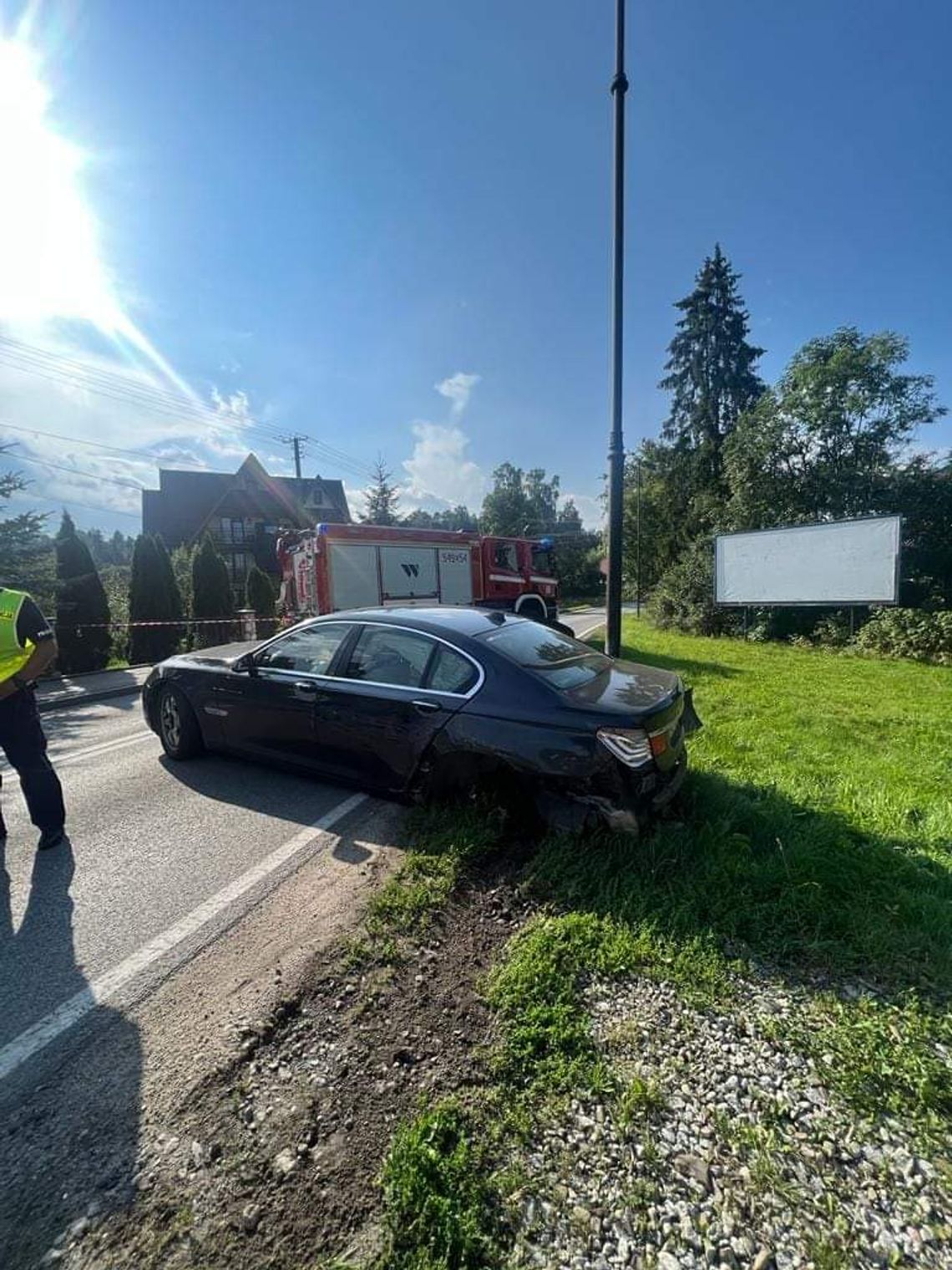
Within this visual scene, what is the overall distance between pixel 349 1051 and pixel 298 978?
1.63 ft

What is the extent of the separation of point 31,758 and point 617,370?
257 inches

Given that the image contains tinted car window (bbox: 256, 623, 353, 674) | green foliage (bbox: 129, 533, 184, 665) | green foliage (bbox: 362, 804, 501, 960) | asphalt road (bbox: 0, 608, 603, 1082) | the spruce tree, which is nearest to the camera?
asphalt road (bbox: 0, 608, 603, 1082)

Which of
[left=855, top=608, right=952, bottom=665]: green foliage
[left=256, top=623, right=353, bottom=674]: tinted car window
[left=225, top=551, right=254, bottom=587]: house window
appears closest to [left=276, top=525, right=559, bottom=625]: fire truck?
[left=256, top=623, right=353, bottom=674]: tinted car window

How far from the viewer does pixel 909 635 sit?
12.6 metres

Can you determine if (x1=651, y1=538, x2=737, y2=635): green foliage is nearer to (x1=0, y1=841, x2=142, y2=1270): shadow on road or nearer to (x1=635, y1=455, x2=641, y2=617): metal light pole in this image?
(x1=635, y1=455, x2=641, y2=617): metal light pole

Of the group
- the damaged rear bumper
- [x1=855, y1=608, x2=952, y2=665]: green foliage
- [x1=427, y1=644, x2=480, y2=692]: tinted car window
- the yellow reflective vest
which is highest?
the yellow reflective vest

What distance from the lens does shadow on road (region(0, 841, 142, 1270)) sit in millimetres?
1472

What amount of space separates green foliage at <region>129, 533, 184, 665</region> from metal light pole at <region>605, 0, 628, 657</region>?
1105 cm

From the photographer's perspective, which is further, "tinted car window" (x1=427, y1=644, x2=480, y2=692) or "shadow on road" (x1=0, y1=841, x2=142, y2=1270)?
"tinted car window" (x1=427, y1=644, x2=480, y2=692)

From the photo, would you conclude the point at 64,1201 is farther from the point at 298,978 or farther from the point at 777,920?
the point at 777,920

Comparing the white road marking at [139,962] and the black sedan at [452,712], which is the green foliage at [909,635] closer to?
the black sedan at [452,712]

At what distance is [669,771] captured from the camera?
10.8 feet

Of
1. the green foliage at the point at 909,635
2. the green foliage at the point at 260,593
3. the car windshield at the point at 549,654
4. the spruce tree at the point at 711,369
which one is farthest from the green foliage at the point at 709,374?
the car windshield at the point at 549,654

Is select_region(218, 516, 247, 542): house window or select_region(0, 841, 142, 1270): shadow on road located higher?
select_region(218, 516, 247, 542): house window
